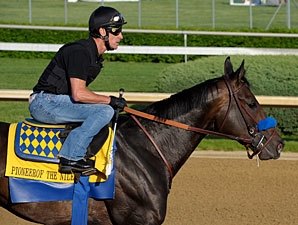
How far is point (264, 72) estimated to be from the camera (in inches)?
455

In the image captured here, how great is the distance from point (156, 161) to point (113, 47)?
33.2 inches

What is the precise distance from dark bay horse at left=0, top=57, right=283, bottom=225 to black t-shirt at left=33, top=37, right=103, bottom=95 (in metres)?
0.48

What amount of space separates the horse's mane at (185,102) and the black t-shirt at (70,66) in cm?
57

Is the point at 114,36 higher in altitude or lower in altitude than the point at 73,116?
higher

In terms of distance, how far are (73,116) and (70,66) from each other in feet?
1.18

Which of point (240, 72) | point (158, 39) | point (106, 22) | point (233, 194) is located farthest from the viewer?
point (158, 39)

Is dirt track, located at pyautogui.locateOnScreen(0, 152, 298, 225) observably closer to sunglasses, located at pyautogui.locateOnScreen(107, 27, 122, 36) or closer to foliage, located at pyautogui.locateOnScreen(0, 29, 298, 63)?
sunglasses, located at pyautogui.locateOnScreen(107, 27, 122, 36)

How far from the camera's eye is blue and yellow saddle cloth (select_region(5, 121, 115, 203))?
5387 millimetres

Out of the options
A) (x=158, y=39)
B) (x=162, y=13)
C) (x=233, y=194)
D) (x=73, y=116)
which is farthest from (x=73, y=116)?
(x=162, y=13)

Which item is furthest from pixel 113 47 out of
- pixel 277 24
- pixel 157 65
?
pixel 277 24

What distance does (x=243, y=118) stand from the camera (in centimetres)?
559

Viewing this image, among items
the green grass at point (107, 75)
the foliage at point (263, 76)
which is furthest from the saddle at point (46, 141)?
the green grass at point (107, 75)

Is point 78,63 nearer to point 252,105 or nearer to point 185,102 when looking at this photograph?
point 185,102

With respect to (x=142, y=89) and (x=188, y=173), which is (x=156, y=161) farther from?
(x=142, y=89)
